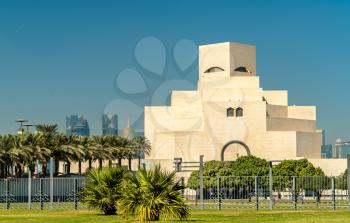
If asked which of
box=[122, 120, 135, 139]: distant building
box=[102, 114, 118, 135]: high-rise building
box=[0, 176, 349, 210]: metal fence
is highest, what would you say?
box=[102, 114, 118, 135]: high-rise building

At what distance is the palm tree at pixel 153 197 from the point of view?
998 inches

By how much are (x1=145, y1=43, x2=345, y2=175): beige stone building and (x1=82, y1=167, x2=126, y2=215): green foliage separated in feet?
200

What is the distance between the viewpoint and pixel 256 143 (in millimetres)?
97750

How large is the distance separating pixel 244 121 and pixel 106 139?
70.6ft

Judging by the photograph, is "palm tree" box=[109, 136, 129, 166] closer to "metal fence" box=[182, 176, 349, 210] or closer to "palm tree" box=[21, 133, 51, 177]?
"metal fence" box=[182, 176, 349, 210]

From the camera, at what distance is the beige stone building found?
318 feet

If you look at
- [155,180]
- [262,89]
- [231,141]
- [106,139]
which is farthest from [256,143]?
[155,180]

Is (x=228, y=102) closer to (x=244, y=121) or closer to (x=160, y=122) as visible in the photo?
(x=244, y=121)

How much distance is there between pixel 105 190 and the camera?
106ft

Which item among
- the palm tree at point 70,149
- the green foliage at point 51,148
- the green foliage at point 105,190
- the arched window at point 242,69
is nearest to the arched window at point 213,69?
the arched window at point 242,69

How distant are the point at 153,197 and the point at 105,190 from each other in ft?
23.8

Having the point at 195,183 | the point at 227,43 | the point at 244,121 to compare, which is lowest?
the point at 195,183

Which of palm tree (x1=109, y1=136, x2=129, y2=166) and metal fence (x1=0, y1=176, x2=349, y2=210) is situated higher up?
palm tree (x1=109, y1=136, x2=129, y2=166)

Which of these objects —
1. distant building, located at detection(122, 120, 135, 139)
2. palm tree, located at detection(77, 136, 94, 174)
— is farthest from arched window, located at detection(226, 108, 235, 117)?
palm tree, located at detection(77, 136, 94, 174)
